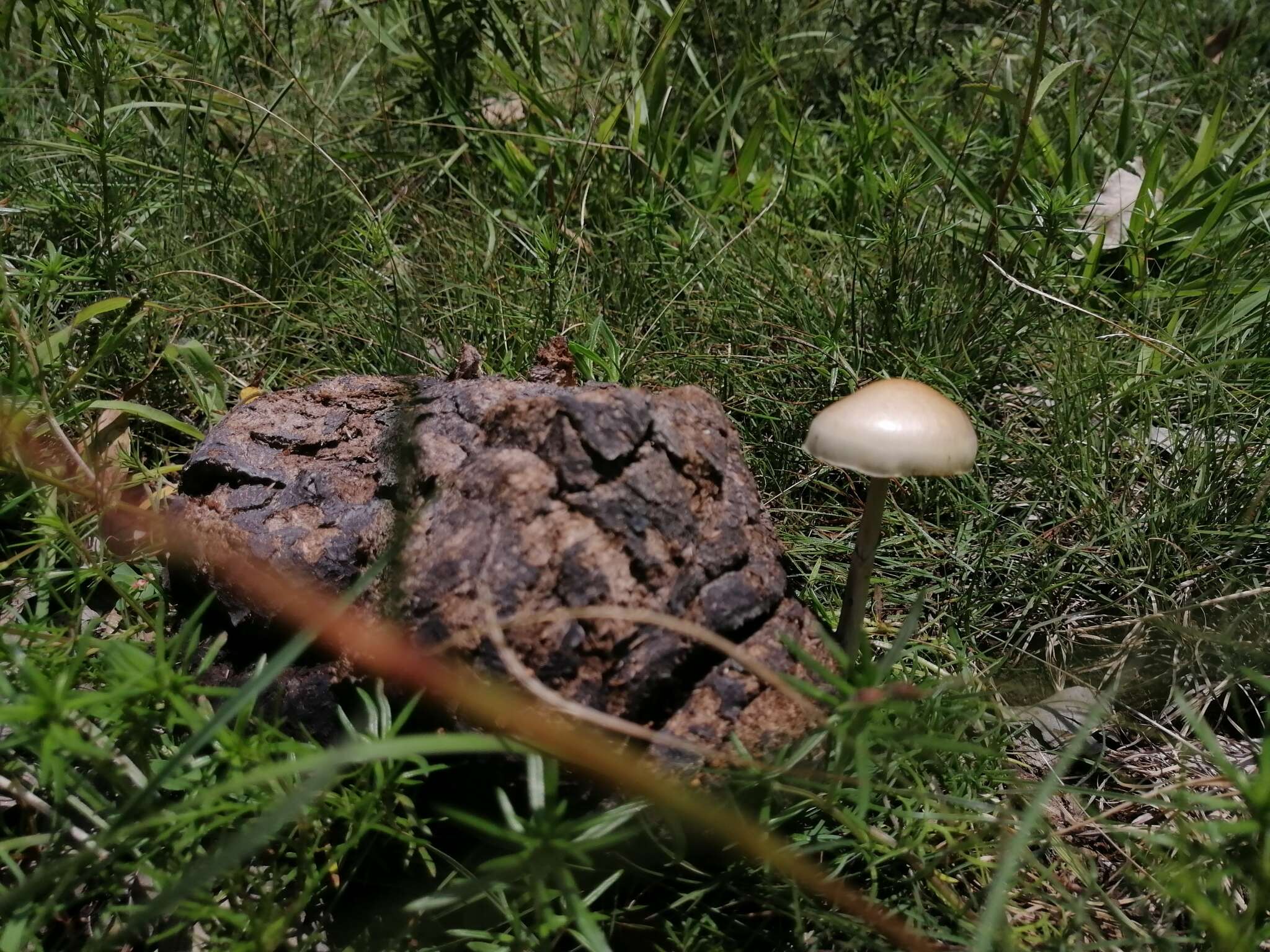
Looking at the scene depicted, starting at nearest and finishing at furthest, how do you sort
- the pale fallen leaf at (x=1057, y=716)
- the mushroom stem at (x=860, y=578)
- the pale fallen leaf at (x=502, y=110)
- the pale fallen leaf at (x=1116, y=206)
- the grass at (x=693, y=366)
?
the grass at (x=693, y=366)
the mushroom stem at (x=860, y=578)
the pale fallen leaf at (x=1057, y=716)
the pale fallen leaf at (x=1116, y=206)
the pale fallen leaf at (x=502, y=110)

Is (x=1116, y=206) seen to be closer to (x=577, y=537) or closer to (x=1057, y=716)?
(x=1057, y=716)

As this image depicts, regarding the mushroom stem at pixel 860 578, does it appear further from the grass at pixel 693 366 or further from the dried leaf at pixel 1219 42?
the dried leaf at pixel 1219 42

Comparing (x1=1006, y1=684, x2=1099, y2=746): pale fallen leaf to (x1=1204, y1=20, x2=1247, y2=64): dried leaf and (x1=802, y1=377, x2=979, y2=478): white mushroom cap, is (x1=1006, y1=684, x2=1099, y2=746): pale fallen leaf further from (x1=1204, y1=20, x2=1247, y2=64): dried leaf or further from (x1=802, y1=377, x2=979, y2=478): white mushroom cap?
(x1=1204, y1=20, x2=1247, y2=64): dried leaf

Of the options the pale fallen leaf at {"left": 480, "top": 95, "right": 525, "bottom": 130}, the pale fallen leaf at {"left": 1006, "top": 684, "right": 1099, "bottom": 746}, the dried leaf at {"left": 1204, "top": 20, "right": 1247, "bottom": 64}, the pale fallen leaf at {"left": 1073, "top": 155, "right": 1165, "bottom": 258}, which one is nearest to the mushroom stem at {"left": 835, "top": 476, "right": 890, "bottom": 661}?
the pale fallen leaf at {"left": 1006, "top": 684, "right": 1099, "bottom": 746}

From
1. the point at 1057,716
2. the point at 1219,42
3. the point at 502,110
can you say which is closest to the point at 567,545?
the point at 1057,716

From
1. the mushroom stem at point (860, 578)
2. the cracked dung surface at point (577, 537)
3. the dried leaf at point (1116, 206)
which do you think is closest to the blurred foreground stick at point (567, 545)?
the cracked dung surface at point (577, 537)

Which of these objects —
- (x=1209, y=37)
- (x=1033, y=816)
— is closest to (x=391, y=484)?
(x=1033, y=816)
